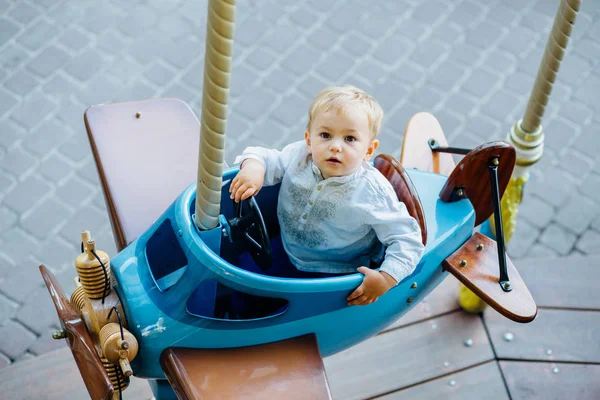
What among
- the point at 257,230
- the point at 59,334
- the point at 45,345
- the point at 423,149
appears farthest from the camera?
the point at 45,345

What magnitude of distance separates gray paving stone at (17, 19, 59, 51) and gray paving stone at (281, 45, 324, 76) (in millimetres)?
1171

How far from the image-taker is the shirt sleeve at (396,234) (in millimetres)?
1739

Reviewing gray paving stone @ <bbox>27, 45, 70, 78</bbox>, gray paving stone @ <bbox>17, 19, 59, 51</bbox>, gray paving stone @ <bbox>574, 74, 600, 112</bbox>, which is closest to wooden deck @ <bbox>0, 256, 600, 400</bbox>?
gray paving stone @ <bbox>574, 74, 600, 112</bbox>

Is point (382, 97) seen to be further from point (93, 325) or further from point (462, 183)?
point (93, 325)

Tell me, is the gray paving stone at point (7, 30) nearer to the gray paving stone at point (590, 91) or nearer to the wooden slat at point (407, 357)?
the wooden slat at point (407, 357)

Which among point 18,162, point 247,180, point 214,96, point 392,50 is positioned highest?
point 214,96

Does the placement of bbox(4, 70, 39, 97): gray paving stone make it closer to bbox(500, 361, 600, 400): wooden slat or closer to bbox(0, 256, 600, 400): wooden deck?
bbox(0, 256, 600, 400): wooden deck

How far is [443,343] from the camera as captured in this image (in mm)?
2496

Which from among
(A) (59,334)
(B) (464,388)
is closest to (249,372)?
(A) (59,334)

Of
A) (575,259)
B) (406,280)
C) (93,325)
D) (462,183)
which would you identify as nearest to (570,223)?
(575,259)

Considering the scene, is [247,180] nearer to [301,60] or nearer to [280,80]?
[280,80]

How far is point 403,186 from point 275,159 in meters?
0.36

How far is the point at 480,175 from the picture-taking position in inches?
77.9

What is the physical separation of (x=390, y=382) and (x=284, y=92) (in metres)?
1.57
